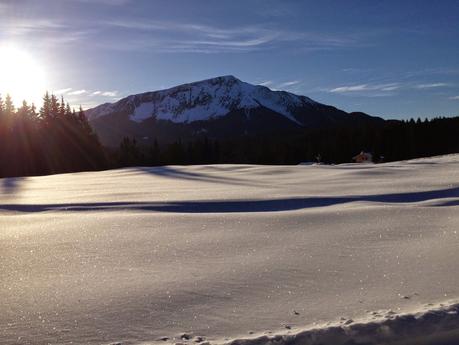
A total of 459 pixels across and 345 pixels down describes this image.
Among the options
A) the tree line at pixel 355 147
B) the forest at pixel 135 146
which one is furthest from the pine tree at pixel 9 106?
the tree line at pixel 355 147

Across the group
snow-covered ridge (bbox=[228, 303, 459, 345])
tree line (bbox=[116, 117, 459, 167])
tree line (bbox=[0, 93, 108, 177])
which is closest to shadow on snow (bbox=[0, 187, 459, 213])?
snow-covered ridge (bbox=[228, 303, 459, 345])

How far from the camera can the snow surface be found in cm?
213

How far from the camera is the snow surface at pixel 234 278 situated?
213 cm

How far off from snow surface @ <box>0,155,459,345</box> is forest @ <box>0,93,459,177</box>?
30.6 meters

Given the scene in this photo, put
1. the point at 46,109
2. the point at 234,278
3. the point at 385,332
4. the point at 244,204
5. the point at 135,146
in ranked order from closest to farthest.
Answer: the point at 385,332
the point at 234,278
the point at 244,204
the point at 46,109
the point at 135,146

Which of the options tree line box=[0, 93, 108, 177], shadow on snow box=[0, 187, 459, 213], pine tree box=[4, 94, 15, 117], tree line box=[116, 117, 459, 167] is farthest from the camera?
tree line box=[116, 117, 459, 167]

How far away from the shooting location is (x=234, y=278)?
2.78m

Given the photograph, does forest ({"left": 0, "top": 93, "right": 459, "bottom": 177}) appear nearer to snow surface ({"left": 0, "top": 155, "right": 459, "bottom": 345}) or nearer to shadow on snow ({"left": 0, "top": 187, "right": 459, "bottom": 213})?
shadow on snow ({"left": 0, "top": 187, "right": 459, "bottom": 213})

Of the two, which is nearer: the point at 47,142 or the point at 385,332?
the point at 385,332

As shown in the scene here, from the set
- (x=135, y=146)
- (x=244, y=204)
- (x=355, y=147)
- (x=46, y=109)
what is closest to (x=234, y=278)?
(x=244, y=204)

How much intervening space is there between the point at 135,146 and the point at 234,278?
46206 millimetres

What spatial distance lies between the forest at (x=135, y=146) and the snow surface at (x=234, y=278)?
30624 mm

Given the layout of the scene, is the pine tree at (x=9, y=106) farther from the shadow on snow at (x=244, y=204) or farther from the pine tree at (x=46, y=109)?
the shadow on snow at (x=244, y=204)

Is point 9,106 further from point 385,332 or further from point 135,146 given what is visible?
point 385,332
